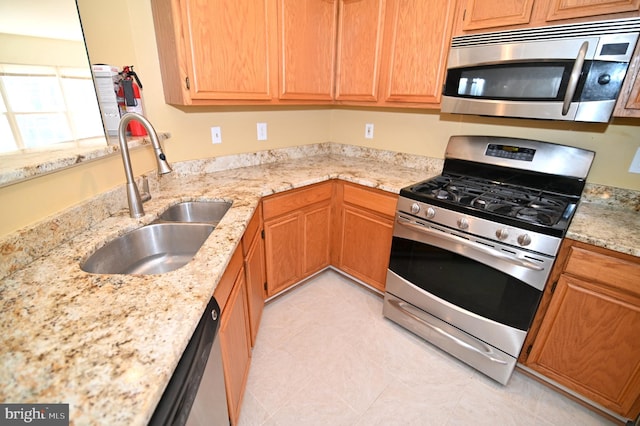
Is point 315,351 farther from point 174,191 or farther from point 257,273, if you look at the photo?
point 174,191

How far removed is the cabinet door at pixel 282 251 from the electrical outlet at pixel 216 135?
2.51ft

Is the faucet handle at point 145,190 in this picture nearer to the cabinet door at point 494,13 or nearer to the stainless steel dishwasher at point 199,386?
the stainless steel dishwasher at point 199,386

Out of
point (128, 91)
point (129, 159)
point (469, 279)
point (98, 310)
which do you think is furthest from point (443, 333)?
point (128, 91)

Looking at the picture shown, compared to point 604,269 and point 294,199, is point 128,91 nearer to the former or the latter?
point 294,199

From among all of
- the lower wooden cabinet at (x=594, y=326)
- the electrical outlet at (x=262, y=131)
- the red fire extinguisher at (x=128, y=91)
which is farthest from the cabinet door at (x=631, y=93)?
the red fire extinguisher at (x=128, y=91)

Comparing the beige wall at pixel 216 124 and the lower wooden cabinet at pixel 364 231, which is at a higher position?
the beige wall at pixel 216 124

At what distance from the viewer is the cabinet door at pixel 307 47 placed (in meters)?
1.86

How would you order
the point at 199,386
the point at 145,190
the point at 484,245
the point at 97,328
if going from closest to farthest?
the point at 97,328
the point at 199,386
the point at 484,245
the point at 145,190

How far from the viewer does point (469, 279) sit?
1.51 m

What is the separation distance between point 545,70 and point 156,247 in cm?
203

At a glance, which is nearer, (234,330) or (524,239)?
(234,330)

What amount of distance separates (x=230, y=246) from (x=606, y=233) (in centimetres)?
160

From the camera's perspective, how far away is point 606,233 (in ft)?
4.09

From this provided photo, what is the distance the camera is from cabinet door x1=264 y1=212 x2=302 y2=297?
1.89 m
